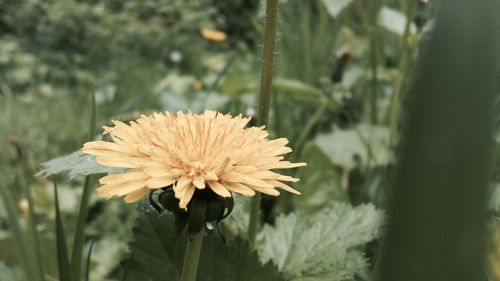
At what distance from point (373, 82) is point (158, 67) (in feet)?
7.37

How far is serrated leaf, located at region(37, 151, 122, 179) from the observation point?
37 centimetres

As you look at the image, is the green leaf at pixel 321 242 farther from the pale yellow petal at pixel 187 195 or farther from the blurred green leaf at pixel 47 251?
the blurred green leaf at pixel 47 251

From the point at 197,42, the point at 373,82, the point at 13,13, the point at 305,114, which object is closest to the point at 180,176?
the point at 373,82

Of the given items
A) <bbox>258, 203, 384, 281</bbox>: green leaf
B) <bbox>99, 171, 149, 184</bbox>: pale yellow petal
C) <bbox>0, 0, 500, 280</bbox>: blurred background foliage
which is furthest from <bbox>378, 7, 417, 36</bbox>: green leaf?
<bbox>99, 171, 149, 184</bbox>: pale yellow petal

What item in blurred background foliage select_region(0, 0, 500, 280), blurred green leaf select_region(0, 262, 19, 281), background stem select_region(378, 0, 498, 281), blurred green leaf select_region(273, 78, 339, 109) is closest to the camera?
background stem select_region(378, 0, 498, 281)

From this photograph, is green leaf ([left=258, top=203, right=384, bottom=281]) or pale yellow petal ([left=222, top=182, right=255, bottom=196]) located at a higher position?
pale yellow petal ([left=222, top=182, right=255, bottom=196])

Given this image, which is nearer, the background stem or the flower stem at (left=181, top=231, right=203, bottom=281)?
the background stem

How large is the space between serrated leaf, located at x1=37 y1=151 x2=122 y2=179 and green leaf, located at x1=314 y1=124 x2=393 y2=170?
46 cm

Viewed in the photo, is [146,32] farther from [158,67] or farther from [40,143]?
[40,143]

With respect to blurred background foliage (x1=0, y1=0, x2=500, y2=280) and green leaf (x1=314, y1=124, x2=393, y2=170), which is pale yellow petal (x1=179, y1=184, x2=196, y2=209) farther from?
green leaf (x1=314, y1=124, x2=393, y2=170)

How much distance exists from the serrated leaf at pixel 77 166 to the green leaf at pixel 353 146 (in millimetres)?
460

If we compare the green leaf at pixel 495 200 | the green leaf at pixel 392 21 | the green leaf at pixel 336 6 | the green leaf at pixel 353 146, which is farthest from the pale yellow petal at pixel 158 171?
the green leaf at pixel 392 21

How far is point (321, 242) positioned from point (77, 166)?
0.69 feet

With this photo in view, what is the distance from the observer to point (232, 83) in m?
0.99
